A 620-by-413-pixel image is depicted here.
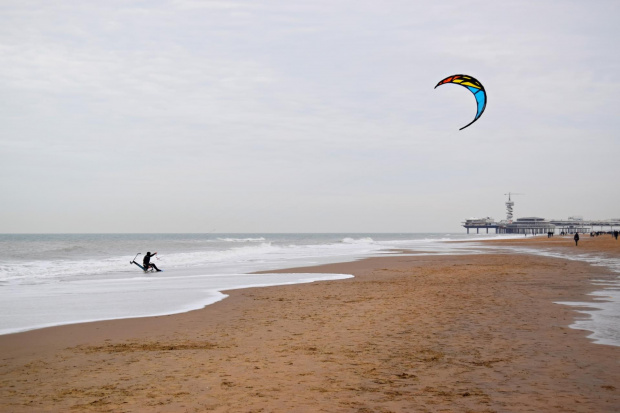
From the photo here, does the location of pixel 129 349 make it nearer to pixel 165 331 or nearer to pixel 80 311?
pixel 165 331

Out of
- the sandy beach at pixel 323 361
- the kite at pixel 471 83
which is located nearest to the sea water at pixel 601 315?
the sandy beach at pixel 323 361

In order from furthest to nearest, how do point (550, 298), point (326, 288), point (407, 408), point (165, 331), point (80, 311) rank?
point (326, 288) < point (550, 298) < point (80, 311) < point (165, 331) < point (407, 408)

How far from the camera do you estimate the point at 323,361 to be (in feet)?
24.1

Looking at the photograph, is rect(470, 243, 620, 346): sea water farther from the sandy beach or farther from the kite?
the kite

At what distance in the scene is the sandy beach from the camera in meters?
5.66

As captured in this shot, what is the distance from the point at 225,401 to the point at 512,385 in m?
3.20

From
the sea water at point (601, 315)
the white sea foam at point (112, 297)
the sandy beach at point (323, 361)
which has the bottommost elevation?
the white sea foam at point (112, 297)

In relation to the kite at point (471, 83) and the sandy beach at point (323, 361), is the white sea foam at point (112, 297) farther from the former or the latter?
the kite at point (471, 83)

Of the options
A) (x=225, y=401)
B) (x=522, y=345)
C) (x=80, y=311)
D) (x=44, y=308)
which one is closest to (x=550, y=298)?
(x=522, y=345)

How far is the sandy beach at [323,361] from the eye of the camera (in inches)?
223

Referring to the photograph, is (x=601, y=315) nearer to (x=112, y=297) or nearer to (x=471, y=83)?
(x=471, y=83)

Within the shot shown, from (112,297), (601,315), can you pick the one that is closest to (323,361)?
(601,315)

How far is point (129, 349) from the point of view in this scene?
8.32 m

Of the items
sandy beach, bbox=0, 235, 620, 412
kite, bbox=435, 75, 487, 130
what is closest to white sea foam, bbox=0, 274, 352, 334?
sandy beach, bbox=0, 235, 620, 412
